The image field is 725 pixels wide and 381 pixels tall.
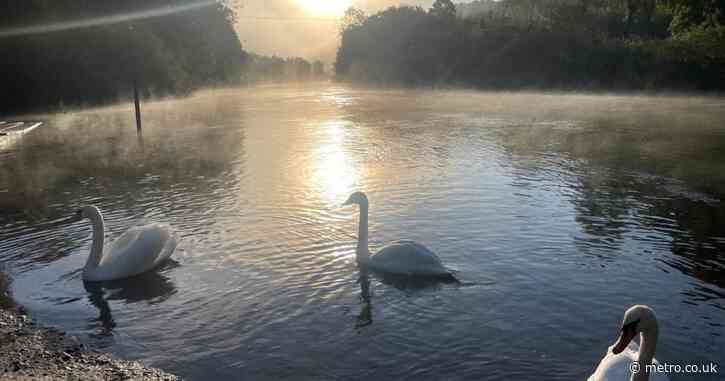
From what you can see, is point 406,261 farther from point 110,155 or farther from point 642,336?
point 110,155

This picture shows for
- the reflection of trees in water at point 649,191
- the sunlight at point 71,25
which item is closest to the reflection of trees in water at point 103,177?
the reflection of trees in water at point 649,191

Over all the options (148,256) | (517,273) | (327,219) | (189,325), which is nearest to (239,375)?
(189,325)

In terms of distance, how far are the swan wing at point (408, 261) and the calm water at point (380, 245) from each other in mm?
310

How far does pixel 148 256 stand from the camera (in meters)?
10.9

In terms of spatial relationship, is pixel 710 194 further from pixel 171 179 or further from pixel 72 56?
pixel 72 56

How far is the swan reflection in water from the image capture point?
971cm

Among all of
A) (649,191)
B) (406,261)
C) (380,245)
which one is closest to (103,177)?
(380,245)

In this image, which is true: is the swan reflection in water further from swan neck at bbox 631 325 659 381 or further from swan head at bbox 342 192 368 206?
swan neck at bbox 631 325 659 381

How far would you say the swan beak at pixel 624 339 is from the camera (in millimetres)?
5732

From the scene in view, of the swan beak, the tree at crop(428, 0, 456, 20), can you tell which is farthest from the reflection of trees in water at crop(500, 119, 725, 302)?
the tree at crop(428, 0, 456, 20)

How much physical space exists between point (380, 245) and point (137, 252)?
4.63 m

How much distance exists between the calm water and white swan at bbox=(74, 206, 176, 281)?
0.25 meters

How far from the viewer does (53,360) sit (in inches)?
296

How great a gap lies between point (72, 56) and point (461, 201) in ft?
140
